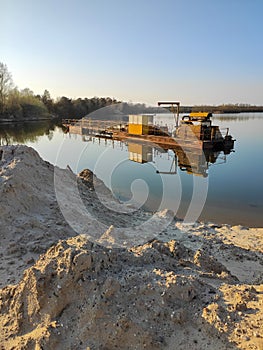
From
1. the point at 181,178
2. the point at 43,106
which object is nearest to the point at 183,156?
the point at 181,178

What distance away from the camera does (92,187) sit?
37.4ft

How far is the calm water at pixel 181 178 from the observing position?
36.6ft

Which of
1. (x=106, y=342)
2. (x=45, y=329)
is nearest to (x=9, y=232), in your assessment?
(x=45, y=329)

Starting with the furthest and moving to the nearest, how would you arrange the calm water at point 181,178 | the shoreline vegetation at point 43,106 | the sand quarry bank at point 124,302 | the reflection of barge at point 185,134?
the shoreline vegetation at point 43,106
the reflection of barge at point 185,134
the calm water at point 181,178
the sand quarry bank at point 124,302

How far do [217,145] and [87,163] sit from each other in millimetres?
10935

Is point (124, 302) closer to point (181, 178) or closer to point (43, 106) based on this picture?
point (181, 178)

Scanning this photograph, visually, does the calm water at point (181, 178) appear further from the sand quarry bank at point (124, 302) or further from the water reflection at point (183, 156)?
the sand quarry bank at point (124, 302)

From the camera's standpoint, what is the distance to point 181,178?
15.9m

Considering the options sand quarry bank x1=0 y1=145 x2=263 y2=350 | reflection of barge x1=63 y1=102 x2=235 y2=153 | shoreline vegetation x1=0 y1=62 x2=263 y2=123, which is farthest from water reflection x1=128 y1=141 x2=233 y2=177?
shoreline vegetation x1=0 y1=62 x2=263 y2=123

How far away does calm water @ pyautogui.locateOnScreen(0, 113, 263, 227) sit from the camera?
11164 millimetres

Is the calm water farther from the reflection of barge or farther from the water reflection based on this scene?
the reflection of barge

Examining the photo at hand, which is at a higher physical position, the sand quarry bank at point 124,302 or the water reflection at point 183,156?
the sand quarry bank at point 124,302

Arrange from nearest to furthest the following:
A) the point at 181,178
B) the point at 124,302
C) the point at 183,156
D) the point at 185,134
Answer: the point at 124,302, the point at 181,178, the point at 183,156, the point at 185,134

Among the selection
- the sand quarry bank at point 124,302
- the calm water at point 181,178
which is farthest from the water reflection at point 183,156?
the sand quarry bank at point 124,302
